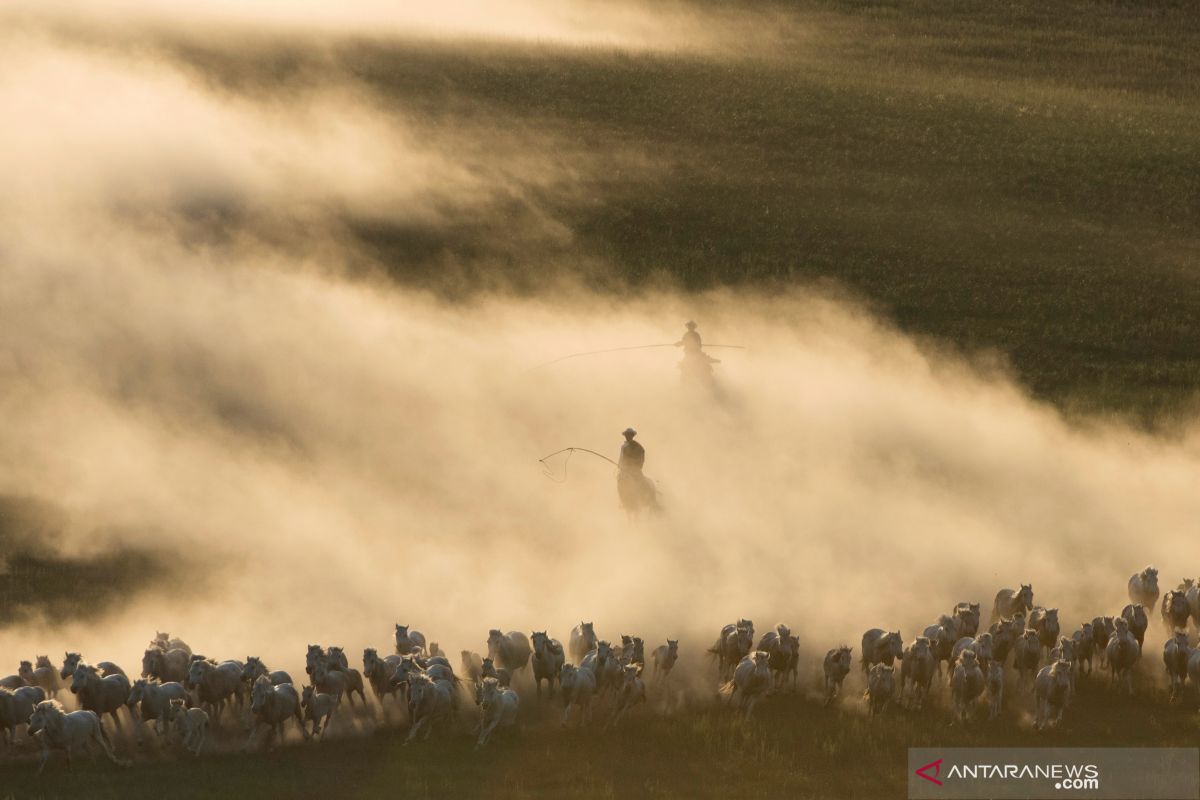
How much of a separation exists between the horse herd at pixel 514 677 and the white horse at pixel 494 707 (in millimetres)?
28

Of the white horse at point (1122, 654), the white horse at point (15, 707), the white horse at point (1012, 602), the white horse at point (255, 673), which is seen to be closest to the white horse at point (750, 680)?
the white horse at point (1122, 654)

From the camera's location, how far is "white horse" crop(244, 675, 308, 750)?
28.8m

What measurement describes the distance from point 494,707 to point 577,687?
5.38 ft

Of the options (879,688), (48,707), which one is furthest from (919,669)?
(48,707)

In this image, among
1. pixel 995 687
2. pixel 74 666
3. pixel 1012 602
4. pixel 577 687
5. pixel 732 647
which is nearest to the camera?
pixel 577 687

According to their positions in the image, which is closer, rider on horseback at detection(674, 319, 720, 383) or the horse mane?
the horse mane

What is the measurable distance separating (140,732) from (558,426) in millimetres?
30136

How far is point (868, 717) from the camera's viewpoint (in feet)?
100

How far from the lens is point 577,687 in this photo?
1176 inches

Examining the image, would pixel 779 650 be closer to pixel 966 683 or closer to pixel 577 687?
pixel 966 683

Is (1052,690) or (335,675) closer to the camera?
(1052,690)

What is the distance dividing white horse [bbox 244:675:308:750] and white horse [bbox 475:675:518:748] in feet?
11.2

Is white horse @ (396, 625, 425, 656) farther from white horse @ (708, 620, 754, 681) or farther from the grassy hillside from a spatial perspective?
the grassy hillside

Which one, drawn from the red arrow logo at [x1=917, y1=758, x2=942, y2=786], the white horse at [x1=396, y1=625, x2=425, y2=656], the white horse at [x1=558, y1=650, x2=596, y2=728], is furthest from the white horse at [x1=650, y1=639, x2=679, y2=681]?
the red arrow logo at [x1=917, y1=758, x2=942, y2=786]
